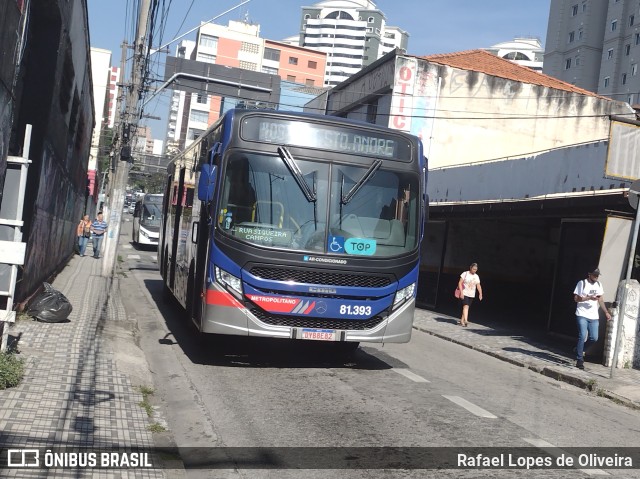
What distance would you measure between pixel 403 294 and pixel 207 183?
2885mm

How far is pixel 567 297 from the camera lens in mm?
16438

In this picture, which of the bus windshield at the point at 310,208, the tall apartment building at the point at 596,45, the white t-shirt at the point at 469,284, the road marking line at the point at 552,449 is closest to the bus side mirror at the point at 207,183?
the bus windshield at the point at 310,208

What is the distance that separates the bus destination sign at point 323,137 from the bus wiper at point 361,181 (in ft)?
0.55

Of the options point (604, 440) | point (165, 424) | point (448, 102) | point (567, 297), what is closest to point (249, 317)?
point (165, 424)

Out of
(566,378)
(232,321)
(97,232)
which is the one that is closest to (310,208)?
(232,321)

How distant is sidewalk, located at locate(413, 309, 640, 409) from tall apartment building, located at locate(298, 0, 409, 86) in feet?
470

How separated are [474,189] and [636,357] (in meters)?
10.3

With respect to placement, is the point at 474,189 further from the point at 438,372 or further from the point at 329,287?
the point at 329,287

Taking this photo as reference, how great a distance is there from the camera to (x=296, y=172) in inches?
359

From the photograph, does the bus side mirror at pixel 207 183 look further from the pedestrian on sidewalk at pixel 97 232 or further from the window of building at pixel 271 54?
the window of building at pixel 271 54

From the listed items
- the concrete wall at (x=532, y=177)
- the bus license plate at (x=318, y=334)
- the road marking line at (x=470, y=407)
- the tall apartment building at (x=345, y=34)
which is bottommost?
the road marking line at (x=470, y=407)

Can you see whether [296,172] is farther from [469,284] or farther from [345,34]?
[345,34]

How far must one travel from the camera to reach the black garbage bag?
10383mm

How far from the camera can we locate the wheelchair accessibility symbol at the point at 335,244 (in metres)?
9.07
